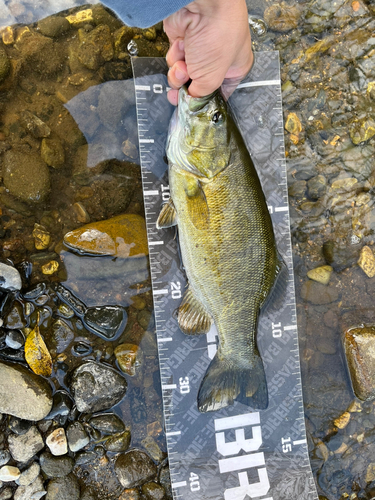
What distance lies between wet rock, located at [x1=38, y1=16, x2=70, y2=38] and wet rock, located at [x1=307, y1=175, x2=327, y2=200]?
285 centimetres

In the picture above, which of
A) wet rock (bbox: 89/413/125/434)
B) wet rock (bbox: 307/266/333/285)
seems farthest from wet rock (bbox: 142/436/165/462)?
wet rock (bbox: 307/266/333/285)

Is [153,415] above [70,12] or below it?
below

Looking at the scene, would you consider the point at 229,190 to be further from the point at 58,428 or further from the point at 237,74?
the point at 58,428

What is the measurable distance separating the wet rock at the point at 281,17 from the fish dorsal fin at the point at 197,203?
2.03 m

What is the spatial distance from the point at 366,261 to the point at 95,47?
3461mm

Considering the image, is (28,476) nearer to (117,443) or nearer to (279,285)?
(117,443)

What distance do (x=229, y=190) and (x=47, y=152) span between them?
5.78ft

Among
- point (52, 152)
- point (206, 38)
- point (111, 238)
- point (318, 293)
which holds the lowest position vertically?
point (318, 293)

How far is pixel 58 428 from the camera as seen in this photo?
10.4 ft

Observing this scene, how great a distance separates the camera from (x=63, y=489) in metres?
3.10

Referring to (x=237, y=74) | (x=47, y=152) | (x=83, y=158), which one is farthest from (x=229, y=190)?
(x=47, y=152)

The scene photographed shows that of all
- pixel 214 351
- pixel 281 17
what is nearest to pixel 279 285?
pixel 214 351

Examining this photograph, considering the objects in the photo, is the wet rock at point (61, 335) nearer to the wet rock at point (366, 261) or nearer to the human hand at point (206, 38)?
the human hand at point (206, 38)

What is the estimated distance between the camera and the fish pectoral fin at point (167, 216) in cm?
306
